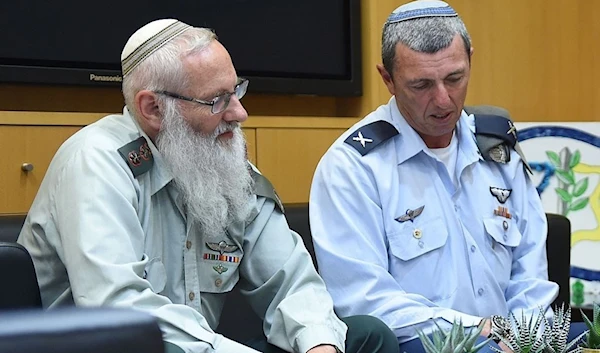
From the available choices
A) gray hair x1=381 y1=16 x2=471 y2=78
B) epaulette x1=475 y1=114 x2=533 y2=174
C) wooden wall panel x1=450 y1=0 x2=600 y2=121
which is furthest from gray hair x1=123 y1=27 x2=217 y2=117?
wooden wall panel x1=450 y1=0 x2=600 y2=121

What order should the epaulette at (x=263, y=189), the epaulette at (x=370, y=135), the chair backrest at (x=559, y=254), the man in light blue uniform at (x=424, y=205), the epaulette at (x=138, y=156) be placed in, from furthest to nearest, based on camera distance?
the chair backrest at (x=559, y=254) < the epaulette at (x=370, y=135) < the man in light blue uniform at (x=424, y=205) < the epaulette at (x=263, y=189) < the epaulette at (x=138, y=156)

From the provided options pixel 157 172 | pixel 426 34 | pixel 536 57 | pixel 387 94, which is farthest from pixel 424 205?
pixel 536 57

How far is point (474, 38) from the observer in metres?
4.18

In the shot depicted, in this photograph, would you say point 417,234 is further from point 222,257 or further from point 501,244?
point 222,257

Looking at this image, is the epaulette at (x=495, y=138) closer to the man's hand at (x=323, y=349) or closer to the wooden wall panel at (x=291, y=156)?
the man's hand at (x=323, y=349)

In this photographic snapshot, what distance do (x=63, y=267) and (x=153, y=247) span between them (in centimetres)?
20

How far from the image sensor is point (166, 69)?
221 centimetres

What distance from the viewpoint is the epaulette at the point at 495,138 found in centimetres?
265

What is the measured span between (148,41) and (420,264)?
881 mm

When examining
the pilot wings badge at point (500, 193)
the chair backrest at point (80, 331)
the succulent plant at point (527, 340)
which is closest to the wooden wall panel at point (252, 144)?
the pilot wings badge at point (500, 193)

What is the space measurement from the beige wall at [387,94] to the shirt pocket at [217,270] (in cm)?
99

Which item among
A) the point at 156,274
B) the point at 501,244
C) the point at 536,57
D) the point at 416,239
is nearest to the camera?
the point at 156,274

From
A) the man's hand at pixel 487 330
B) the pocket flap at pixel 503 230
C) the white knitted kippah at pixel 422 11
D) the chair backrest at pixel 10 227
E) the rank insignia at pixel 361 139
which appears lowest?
the man's hand at pixel 487 330

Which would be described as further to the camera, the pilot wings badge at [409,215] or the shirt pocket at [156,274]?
the pilot wings badge at [409,215]
